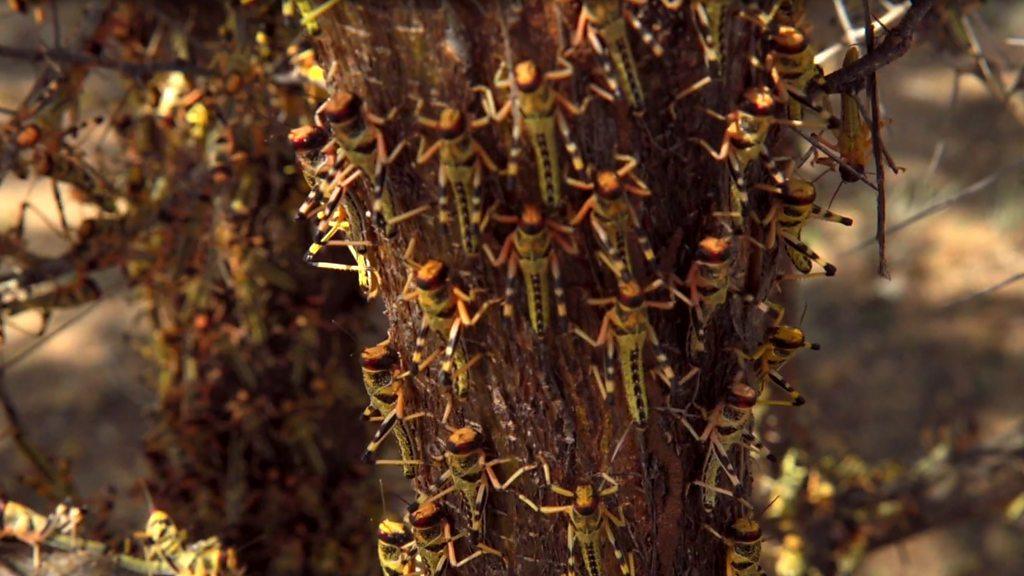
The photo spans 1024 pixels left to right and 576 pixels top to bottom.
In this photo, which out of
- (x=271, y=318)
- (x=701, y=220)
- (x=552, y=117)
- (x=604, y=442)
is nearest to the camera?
(x=552, y=117)

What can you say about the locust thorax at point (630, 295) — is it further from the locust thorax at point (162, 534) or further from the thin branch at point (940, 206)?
the locust thorax at point (162, 534)

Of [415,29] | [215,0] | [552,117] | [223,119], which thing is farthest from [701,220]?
[215,0]

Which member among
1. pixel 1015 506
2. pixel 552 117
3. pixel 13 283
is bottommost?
pixel 1015 506

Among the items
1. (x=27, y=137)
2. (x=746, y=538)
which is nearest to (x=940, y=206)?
(x=746, y=538)

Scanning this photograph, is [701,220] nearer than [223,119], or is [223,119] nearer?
[701,220]

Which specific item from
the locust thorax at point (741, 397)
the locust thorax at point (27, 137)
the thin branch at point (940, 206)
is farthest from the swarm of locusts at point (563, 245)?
the locust thorax at point (27, 137)

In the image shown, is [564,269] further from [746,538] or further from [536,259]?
[746,538]

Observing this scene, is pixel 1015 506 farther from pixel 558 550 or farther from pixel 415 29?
pixel 415 29
